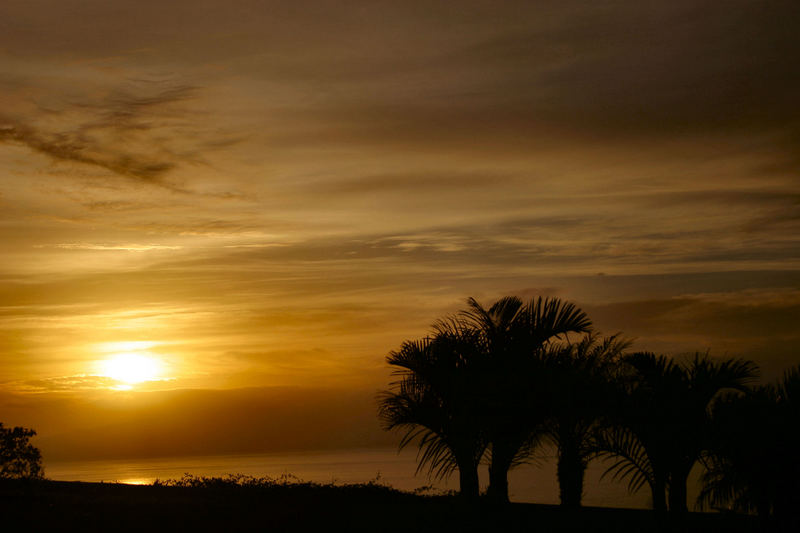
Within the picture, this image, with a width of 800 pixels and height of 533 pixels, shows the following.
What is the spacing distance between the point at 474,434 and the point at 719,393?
4.12 m

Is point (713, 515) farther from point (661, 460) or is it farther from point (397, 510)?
point (397, 510)

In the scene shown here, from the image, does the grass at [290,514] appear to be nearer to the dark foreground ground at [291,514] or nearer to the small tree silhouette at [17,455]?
the dark foreground ground at [291,514]

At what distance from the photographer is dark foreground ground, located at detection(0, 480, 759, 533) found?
9281 mm

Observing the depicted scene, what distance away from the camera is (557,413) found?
13.3 metres

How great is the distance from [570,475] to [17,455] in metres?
12.0

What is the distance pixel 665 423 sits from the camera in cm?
1329

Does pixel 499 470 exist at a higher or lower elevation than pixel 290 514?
higher

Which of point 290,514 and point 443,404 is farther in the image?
point 443,404

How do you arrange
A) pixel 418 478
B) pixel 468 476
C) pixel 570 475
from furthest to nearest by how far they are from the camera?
pixel 418 478, pixel 468 476, pixel 570 475

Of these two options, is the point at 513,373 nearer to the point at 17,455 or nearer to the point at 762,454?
the point at 762,454

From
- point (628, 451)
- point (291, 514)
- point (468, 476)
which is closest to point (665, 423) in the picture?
point (628, 451)

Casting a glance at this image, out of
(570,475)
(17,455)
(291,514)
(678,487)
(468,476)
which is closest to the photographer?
(291,514)

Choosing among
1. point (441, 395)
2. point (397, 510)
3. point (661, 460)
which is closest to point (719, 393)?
point (661, 460)

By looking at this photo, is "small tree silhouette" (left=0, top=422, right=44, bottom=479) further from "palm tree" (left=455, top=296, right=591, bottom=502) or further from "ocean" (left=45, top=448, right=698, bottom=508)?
"palm tree" (left=455, top=296, right=591, bottom=502)
